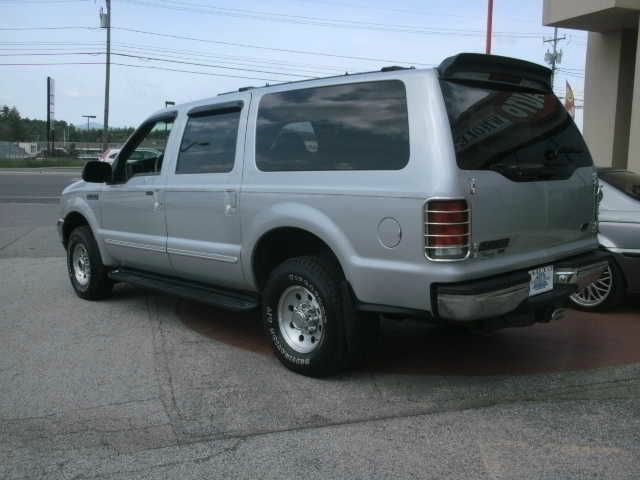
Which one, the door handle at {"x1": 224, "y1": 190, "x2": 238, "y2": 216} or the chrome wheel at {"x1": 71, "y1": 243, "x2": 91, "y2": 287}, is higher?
the door handle at {"x1": 224, "y1": 190, "x2": 238, "y2": 216}

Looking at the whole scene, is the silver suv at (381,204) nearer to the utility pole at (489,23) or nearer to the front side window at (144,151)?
the front side window at (144,151)

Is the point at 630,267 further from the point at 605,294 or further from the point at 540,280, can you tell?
the point at 540,280

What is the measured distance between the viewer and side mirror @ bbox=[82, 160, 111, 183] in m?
6.47

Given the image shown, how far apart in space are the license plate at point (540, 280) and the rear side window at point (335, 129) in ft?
3.86

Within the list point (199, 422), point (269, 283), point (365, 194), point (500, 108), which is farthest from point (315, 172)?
point (199, 422)

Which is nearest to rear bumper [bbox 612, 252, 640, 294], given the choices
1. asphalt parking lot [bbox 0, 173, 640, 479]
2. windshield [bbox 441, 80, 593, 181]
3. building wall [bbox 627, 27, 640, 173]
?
asphalt parking lot [bbox 0, 173, 640, 479]

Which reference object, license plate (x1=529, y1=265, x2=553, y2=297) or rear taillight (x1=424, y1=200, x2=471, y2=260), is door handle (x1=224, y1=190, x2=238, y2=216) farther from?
license plate (x1=529, y1=265, x2=553, y2=297)

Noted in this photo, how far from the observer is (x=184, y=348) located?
548 centimetres

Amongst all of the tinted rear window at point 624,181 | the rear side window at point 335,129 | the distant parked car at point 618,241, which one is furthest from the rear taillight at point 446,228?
the tinted rear window at point 624,181

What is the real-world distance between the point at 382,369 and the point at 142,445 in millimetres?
1894

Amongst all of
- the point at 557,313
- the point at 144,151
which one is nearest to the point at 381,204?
the point at 557,313

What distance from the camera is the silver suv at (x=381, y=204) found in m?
3.91

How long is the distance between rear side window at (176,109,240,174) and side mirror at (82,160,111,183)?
3.73ft

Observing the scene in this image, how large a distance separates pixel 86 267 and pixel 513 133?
4.81m
